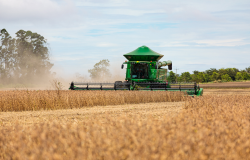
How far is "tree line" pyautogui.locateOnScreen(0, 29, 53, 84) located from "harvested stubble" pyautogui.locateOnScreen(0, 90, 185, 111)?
3169 cm

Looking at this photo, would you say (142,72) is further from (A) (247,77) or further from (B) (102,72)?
(A) (247,77)

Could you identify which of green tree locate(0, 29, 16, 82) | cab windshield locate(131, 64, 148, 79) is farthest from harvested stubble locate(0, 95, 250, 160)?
green tree locate(0, 29, 16, 82)

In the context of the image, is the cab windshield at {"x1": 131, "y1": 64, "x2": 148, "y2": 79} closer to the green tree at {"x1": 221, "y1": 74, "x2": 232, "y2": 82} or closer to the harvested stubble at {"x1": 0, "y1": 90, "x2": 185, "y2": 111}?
the harvested stubble at {"x1": 0, "y1": 90, "x2": 185, "y2": 111}

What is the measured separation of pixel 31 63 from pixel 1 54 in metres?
4.52

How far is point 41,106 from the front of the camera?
437 inches

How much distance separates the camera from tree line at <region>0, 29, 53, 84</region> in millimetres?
40844

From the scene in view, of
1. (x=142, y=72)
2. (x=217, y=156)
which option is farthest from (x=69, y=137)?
(x=142, y=72)

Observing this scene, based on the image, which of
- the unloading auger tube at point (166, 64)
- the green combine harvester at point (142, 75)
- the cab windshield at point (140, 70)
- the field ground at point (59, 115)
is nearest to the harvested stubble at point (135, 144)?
the field ground at point (59, 115)

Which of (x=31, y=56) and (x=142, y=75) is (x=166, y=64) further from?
(x=31, y=56)

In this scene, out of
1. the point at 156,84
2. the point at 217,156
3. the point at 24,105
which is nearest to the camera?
the point at 217,156

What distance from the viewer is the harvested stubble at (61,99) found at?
35.9ft

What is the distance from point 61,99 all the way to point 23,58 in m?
33.7

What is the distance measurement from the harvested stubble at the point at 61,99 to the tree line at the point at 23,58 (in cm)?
3169

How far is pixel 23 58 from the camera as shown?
42094mm
